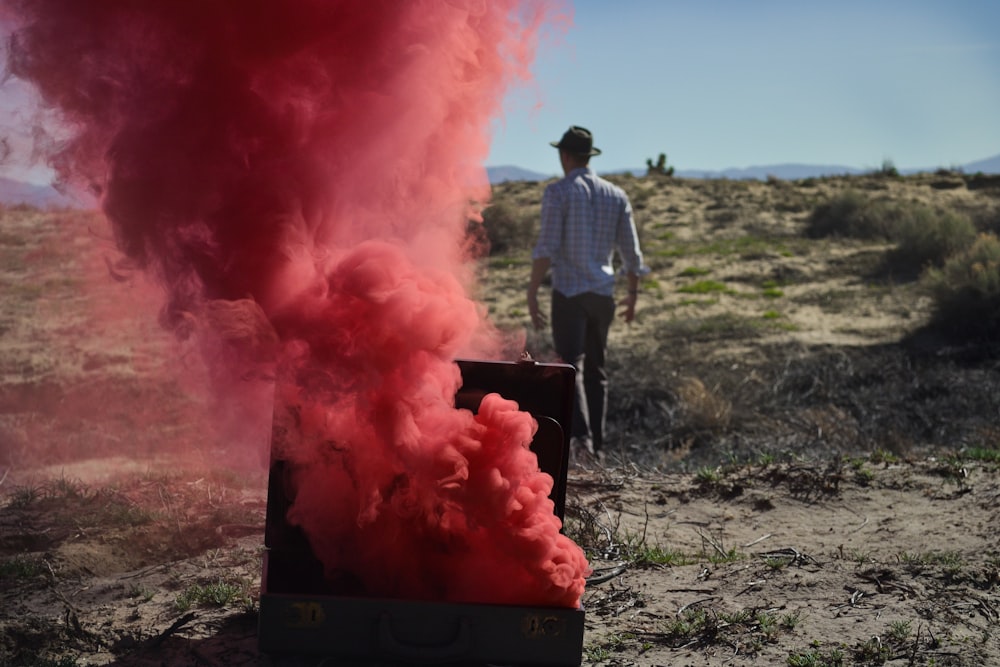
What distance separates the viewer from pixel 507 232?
80.0 ft

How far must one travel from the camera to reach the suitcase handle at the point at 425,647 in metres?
3.45

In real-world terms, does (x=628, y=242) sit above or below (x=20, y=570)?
above

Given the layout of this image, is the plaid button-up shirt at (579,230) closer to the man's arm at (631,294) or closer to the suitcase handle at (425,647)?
the man's arm at (631,294)

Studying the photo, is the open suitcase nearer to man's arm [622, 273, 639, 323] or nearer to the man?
the man

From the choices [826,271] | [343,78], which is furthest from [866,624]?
[826,271]

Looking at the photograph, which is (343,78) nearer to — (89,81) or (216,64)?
(216,64)

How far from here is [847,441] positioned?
8.50m

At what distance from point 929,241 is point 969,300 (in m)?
7.15

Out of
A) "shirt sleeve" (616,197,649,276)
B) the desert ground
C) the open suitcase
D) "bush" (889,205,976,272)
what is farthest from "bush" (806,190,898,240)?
the open suitcase

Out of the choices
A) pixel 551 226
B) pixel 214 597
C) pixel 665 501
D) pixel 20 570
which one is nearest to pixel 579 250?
pixel 551 226

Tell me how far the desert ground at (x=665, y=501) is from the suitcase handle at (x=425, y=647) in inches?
24.9

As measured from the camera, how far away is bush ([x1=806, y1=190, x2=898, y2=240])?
23.6 m

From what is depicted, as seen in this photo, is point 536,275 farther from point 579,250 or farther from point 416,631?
point 416,631

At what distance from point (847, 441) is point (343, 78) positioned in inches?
236
